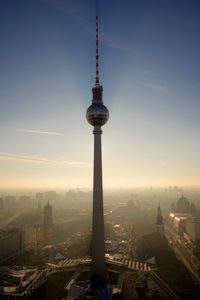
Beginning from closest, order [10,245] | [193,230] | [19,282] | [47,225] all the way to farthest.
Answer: [19,282] < [10,245] < [193,230] < [47,225]

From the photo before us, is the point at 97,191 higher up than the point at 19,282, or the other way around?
the point at 97,191

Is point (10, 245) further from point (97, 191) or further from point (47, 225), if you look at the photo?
point (97, 191)

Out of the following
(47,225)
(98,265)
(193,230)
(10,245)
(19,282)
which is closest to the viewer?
(98,265)

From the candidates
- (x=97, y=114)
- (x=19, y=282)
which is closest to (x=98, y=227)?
(x=19, y=282)

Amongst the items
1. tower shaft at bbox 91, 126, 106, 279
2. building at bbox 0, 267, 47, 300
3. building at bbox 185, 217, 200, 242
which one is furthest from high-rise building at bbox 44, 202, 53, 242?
tower shaft at bbox 91, 126, 106, 279

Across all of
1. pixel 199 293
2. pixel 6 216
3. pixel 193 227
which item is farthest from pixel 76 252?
pixel 6 216

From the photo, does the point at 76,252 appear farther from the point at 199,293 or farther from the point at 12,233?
the point at 199,293

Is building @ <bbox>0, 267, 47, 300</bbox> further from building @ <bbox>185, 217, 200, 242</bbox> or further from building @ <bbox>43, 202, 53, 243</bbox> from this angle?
building @ <bbox>185, 217, 200, 242</bbox>

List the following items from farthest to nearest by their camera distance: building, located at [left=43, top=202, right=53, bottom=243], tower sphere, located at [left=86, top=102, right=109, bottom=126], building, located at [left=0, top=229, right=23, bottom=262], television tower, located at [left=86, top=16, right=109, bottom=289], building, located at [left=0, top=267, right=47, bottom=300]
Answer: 1. building, located at [left=43, top=202, right=53, bottom=243]
2. building, located at [left=0, top=229, right=23, bottom=262]
3. tower sphere, located at [left=86, top=102, right=109, bottom=126]
4. television tower, located at [left=86, top=16, right=109, bottom=289]
5. building, located at [left=0, top=267, right=47, bottom=300]
